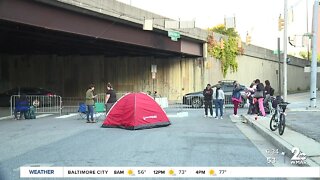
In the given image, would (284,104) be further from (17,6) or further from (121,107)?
(17,6)

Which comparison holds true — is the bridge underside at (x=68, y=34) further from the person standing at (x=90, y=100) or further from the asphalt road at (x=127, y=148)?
the asphalt road at (x=127, y=148)

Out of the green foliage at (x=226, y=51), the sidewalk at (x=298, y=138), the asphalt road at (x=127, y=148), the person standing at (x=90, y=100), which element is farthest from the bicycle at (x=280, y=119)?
the green foliage at (x=226, y=51)

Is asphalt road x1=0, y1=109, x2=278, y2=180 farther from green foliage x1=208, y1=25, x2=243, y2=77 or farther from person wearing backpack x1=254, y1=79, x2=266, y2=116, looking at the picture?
green foliage x1=208, y1=25, x2=243, y2=77

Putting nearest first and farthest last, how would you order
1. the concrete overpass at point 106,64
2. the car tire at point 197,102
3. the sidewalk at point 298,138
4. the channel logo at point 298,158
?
the channel logo at point 298,158, the sidewalk at point 298,138, the car tire at point 197,102, the concrete overpass at point 106,64

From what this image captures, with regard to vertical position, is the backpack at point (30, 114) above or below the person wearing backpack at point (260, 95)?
below

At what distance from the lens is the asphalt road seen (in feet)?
29.6

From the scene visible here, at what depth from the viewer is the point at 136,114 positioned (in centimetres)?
1589

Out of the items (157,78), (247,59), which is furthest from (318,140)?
(247,59)

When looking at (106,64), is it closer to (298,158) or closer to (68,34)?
(68,34)

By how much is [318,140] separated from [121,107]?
24.4 ft

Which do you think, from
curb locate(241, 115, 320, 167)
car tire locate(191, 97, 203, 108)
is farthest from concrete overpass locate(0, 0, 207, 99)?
curb locate(241, 115, 320, 167)

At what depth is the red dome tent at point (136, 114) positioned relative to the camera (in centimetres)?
1584

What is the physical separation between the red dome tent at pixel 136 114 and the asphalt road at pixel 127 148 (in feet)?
1.54

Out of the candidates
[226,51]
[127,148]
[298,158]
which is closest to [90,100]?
[127,148]
